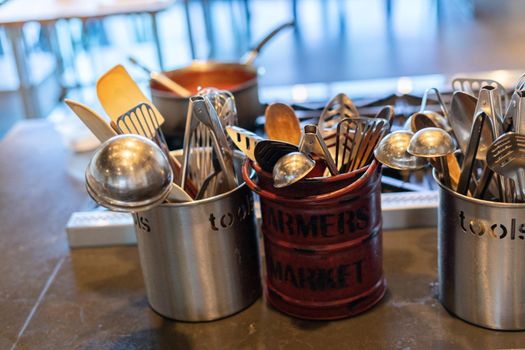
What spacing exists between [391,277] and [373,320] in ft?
0.29

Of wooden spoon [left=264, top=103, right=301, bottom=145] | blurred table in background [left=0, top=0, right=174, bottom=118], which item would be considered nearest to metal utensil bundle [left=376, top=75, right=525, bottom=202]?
wooden spoon [left=264, top=103, right=301, bottom=145]

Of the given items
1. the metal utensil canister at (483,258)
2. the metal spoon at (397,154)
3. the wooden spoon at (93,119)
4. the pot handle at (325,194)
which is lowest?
the metal utensil canister at (483,258)

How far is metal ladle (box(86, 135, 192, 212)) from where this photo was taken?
20.9 inches

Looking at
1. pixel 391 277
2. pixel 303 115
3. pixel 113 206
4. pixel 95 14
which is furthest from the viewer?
pixel 95 14

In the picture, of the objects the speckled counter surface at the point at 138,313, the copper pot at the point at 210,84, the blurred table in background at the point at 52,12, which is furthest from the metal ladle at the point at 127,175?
the blurred table in background at the point at 52,12

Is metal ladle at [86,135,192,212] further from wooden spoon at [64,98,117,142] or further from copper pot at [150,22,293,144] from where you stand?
copper pot at [150,22,293,144]

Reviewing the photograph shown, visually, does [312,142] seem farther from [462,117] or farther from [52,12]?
[52,12]

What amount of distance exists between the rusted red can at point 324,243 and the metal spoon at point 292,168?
0.03 metres

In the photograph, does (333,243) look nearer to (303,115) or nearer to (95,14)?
(303,115)

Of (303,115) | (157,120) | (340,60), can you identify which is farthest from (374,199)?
(340,60)

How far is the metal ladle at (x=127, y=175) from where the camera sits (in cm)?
53

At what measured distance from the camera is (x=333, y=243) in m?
0.67

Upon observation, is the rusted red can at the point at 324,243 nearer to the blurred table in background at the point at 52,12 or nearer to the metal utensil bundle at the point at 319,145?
the metal utensil bundle at the point at 319,145

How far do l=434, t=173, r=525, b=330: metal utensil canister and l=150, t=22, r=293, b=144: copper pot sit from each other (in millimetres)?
467
